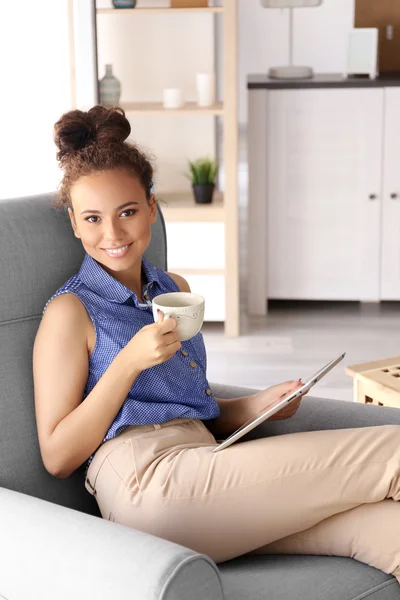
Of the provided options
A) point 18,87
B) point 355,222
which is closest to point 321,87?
point 355,222

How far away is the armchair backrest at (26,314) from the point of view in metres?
1.58

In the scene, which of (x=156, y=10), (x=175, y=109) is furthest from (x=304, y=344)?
(x=156, y=10)

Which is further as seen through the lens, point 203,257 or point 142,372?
point 203,257

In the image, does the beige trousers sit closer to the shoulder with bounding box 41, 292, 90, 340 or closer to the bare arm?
the bare arm

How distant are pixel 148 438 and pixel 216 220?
8.58 ft

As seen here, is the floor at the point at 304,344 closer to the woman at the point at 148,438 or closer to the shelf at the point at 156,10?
the shelf at the point at 156,10

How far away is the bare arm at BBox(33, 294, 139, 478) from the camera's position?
1521mm

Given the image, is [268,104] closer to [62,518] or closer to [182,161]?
[182,161]

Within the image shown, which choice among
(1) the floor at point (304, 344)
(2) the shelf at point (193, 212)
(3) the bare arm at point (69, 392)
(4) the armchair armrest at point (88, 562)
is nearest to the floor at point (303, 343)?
(1) the floor at point (304, 344)

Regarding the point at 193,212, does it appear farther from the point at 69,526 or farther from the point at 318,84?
the point at 69,526

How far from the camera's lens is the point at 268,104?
4.28m

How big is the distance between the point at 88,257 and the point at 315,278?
9.47 ft

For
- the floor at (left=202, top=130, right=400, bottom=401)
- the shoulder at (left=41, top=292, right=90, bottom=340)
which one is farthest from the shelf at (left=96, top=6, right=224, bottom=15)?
the shoulder at (left=41, top=292, right=90, bottom=340)

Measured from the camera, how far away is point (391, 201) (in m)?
4.37
